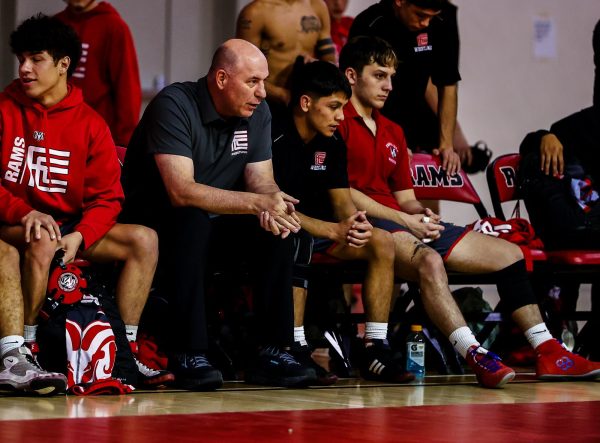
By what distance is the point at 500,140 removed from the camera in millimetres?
8625

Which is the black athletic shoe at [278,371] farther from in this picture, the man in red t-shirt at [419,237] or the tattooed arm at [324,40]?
the tattooed arm at [324,40]

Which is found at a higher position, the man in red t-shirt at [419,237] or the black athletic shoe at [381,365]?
the man in red t-shirt at [419,237]

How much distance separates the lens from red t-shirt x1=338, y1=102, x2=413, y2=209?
16.4ft

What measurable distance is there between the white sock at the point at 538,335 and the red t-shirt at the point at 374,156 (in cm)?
78

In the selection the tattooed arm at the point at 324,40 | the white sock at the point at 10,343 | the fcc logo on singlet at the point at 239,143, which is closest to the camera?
the white sock at the point at 10,343

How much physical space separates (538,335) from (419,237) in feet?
2.02

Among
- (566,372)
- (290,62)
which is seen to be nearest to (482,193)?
(290,62)

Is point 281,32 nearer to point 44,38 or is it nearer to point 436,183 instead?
point 436,183

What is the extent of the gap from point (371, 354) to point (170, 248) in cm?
98

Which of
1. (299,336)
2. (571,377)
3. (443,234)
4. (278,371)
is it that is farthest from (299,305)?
(571,377)

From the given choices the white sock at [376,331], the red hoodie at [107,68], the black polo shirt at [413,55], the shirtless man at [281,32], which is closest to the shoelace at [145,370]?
the white sock at [376,331]

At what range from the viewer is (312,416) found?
314cm

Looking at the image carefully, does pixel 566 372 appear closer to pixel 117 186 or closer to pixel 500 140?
pixel 117 186

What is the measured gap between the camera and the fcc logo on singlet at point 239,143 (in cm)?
437
